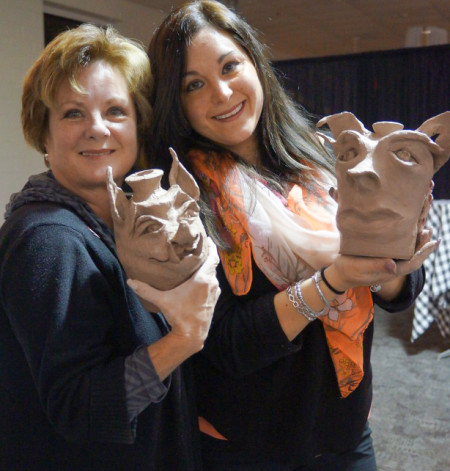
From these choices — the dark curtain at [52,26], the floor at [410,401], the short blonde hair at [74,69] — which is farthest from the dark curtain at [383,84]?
the short blonde hair at [74,69]

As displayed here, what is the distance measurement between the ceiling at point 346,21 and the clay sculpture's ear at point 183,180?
4.75m

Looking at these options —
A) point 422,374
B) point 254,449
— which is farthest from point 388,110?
point 254,449

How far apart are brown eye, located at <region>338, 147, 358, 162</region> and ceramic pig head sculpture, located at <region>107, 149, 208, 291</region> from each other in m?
0.31

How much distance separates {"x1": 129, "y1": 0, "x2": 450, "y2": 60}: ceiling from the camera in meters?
6.09

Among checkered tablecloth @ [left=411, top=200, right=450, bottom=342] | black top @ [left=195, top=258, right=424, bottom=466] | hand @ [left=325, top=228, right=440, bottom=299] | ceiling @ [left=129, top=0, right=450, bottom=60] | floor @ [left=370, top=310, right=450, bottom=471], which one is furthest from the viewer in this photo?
ceiling @ [left=129, top=0, right=450, bottom=60]

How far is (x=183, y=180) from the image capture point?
3.36 feet

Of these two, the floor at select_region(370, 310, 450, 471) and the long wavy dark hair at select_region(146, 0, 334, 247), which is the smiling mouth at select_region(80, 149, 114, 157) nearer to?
the long wavy dark hair at select_region(146, 0, 334, 247)

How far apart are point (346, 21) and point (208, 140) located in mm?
6525

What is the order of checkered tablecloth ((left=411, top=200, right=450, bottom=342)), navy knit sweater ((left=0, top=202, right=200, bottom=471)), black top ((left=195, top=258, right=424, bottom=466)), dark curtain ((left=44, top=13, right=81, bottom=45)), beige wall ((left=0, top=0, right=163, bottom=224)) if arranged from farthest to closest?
1. dark curtain ((left=44, top=13, right=81, bottom=45))
2. beige wall ((left=0, top=0, right=163, bottom=224))
3. checkered tablecloth ((left=411, top=200, right=450, bottom=342))
4. black top ((left=195, top=258, right=424, bottom=466))
5. navy knit sweater ((left=0, top=202, right=200, bottom=471))

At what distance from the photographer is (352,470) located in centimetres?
118

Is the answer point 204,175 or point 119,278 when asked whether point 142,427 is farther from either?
point 204,175

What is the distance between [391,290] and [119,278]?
611 mm

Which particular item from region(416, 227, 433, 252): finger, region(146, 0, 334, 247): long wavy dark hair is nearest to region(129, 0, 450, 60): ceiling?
region(146, 0, 334, 247): long wavy dark hair

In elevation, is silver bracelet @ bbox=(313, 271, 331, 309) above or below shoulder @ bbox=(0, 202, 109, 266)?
below
